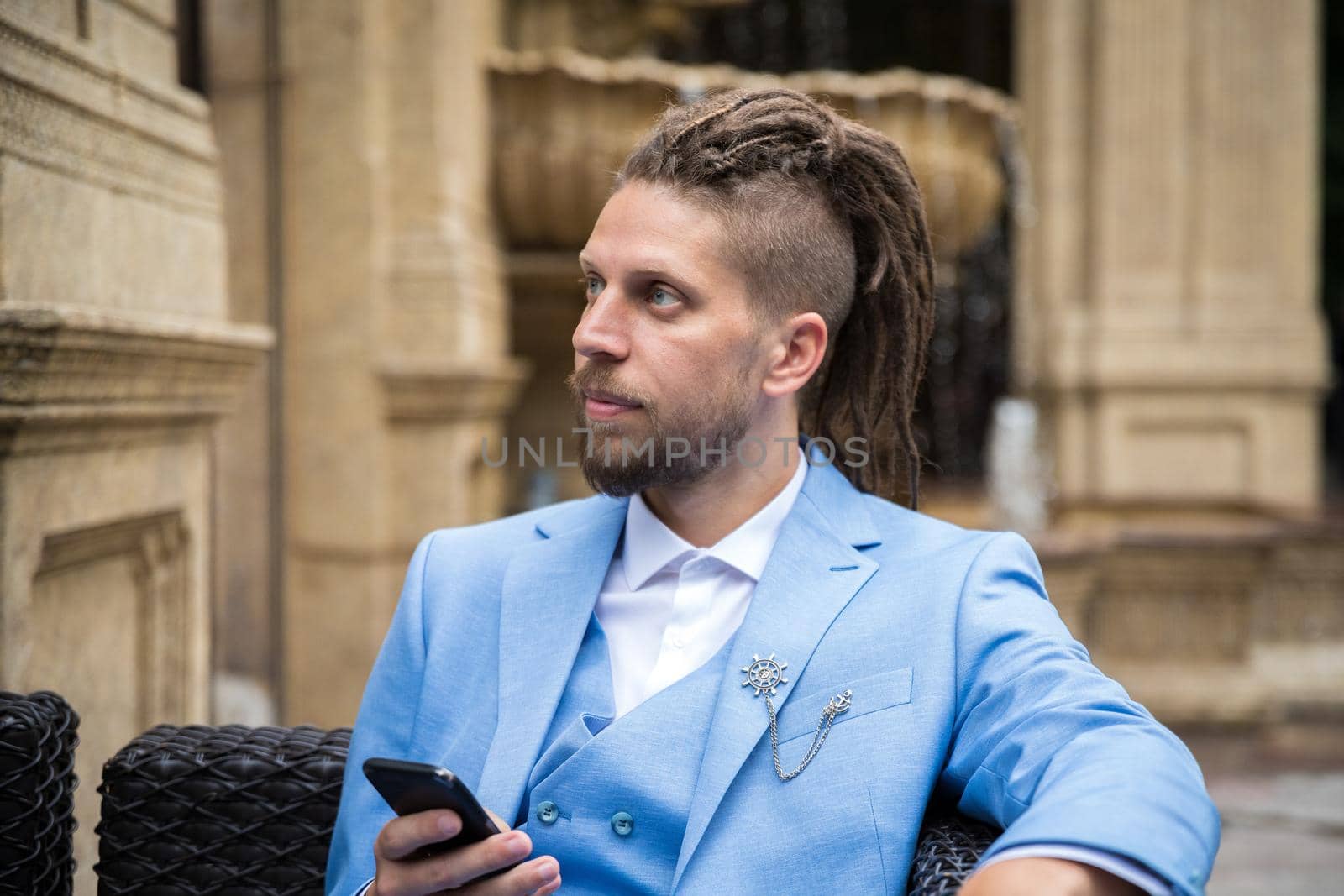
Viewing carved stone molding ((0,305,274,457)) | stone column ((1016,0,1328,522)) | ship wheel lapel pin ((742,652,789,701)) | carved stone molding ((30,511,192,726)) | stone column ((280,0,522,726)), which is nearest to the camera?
ship wheel lapel pin ((742,652,789,701))

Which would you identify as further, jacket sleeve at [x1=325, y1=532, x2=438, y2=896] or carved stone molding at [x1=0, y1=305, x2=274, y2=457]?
carved stone molding at [x1=0, y1=305, x2=274, y2=457]

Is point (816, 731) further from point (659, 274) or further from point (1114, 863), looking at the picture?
point (659, 274)

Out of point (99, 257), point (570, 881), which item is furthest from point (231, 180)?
point (570, 881)

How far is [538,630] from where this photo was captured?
6.40 feet

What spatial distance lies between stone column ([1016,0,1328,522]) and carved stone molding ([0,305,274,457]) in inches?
236

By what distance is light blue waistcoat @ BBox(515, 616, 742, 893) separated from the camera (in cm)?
174

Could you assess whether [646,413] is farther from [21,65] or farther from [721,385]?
[21,65]

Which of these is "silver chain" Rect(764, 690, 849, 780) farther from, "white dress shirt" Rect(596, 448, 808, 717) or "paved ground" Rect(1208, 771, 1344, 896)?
"paved ground" Rect(1208, 771, 1344, 896)

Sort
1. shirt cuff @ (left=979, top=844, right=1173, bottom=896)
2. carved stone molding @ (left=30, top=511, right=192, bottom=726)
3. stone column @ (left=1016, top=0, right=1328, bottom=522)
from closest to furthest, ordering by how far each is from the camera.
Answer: shirt cuff @ (left=979, top=844, right=1173, bottom=896) < carved stone molding @ (left=30, top=511, right=192, bottom=726) < stone column @ (left=1016, top=0, right=1328, bottom=522)

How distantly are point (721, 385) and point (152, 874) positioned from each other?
126 centimetres

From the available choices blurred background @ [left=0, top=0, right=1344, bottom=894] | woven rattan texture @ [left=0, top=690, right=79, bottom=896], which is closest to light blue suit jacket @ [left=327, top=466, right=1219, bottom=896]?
woven rattan texture @ [left=0, top=690, right=79, bottom=896]

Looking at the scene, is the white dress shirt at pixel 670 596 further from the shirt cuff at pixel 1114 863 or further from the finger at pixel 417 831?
the shirt cuff at pixel 1114 863

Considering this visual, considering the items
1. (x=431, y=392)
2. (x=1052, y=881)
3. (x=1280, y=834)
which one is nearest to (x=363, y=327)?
(x=431, y=392)

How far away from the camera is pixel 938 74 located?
16125 mm
